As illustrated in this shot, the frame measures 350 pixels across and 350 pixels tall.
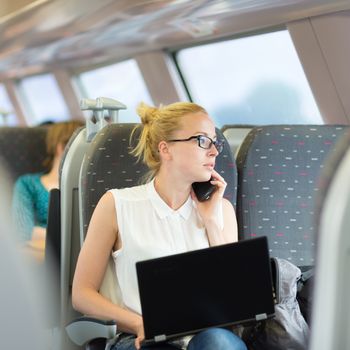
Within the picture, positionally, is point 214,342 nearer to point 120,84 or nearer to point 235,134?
point 235,134

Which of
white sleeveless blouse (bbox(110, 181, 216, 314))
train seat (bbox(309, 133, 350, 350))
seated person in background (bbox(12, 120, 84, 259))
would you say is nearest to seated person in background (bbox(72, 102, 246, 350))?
white sleeveless blouse (bbox(110, 181, 216, 314))

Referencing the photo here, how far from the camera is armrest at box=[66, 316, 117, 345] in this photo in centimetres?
187

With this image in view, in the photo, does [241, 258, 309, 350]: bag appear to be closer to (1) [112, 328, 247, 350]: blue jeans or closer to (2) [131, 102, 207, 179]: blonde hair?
(1) [112, 328, 247, 350]: blue jeans

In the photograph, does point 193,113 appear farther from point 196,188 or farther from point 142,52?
point 142,52

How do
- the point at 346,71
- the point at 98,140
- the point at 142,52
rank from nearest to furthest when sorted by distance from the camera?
the point at 98,140 → the point at 346,71 → the point at 142,52

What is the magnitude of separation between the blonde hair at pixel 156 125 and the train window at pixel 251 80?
2804 millimetres

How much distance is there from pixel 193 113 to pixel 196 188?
0.23 meters

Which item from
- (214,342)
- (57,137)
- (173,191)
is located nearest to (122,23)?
(57,137)

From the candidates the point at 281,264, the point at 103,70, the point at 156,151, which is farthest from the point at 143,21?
the point at 281,264

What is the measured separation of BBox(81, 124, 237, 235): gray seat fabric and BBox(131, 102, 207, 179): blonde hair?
6 cm

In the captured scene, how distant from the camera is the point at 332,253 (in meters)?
0.81

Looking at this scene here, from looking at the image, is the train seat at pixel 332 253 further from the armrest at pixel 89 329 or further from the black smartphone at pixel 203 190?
the black smartphone at pixel 203 190

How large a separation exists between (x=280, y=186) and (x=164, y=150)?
0.55 meters

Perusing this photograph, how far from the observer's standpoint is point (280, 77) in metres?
5.89
